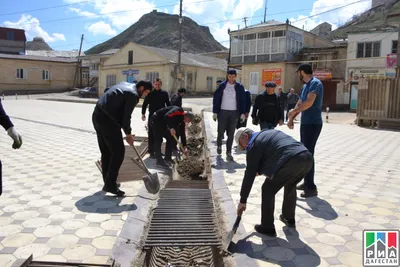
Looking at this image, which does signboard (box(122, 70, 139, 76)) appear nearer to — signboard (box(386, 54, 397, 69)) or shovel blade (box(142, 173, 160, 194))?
signboard (box(386, 54, 397, 69))

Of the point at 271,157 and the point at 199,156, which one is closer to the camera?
the point at 271,157

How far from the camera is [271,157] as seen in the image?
3.14m

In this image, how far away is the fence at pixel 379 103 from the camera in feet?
44.8

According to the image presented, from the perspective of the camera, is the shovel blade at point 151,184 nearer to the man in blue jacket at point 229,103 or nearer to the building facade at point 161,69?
the man in blue jacket at point 229,103

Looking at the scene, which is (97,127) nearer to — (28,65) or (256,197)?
(256,197)

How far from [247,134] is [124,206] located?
186 cm

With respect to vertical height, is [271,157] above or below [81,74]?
below

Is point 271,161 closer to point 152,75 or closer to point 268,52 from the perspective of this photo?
point 268,52

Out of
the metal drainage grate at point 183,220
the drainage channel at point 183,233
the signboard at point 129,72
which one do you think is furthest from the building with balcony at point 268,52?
the drainage channel at point 183,233

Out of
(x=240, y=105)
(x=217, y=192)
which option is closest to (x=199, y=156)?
(x=240, y=105)

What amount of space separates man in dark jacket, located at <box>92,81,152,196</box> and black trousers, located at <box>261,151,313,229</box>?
1.93m

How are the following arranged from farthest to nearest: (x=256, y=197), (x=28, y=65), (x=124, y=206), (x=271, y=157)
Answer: (x=28, y=65) < (x=256, y=197) < (x=124, y=206) < (x=271, y=157)

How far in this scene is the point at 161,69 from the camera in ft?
106

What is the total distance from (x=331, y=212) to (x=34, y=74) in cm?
4394
